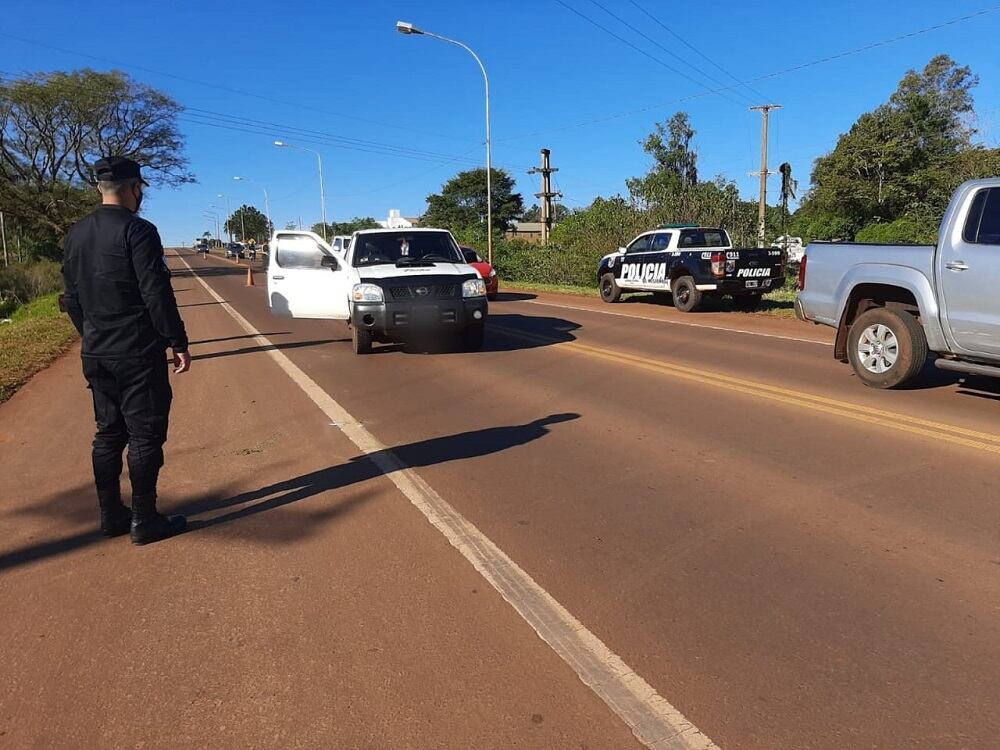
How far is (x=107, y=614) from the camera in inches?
136

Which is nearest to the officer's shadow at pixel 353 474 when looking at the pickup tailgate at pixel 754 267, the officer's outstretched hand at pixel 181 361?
the officer's outstretched hand at pixel 181 361

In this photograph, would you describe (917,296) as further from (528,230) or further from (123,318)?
(528,230)

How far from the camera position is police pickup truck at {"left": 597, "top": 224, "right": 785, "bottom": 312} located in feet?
53.0

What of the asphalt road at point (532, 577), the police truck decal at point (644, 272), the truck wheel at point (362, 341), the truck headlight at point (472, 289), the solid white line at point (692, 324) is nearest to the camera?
the asphalt road at point (532, 577)

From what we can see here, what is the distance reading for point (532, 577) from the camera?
12.2 feet

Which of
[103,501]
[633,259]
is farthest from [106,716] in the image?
[633,259]

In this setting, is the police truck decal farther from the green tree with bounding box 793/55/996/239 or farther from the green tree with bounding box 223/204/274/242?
the green tree with bounding box 223/204/274/242

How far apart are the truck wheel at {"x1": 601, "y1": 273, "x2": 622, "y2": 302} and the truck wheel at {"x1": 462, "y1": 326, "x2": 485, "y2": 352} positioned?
30.5ft

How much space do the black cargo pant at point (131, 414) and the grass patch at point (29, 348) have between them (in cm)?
578

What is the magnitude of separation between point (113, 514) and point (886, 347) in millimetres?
7202

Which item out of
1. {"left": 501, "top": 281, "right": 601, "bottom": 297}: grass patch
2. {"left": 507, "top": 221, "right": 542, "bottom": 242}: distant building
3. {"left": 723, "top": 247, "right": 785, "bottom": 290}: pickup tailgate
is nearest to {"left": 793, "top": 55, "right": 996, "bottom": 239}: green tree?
{"left": 501, "top": 281, "right": 601, "bottom": 297}: grass patch

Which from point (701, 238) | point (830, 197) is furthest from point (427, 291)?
point (830, 197)

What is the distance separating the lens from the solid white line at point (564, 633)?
102 inches

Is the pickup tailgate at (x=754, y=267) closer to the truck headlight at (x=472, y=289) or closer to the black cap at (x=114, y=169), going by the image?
the truck headlight at (x=472, y=289)
